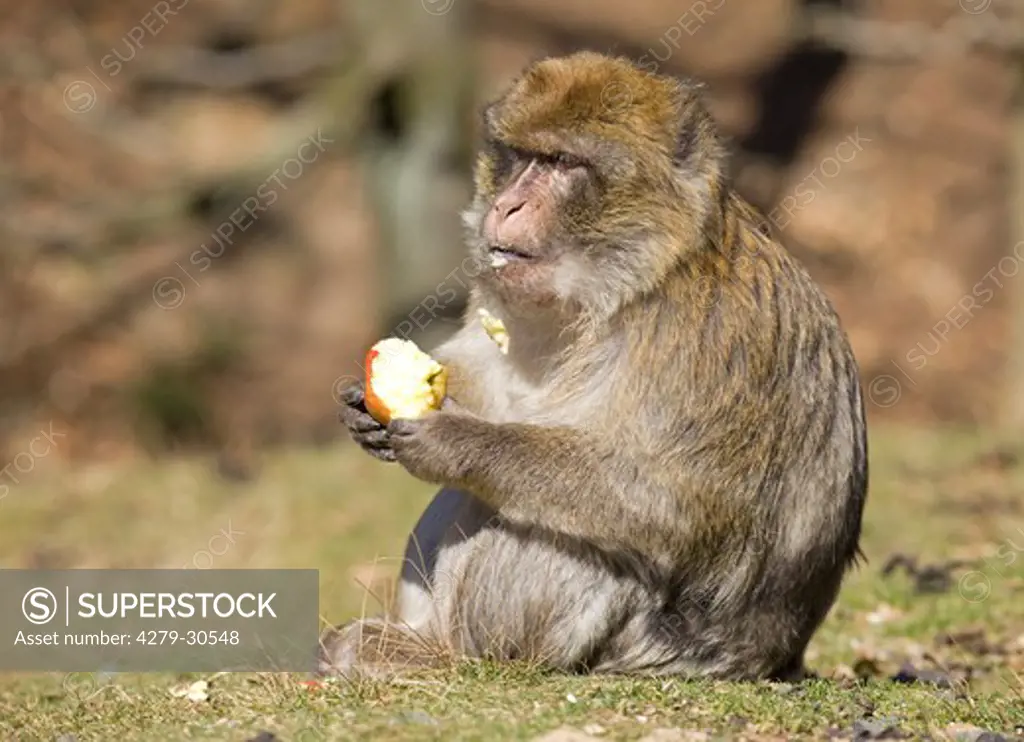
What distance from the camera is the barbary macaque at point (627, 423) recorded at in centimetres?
485

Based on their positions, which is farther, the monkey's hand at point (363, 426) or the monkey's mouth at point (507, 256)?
the monkey's hand at point (363, 426)

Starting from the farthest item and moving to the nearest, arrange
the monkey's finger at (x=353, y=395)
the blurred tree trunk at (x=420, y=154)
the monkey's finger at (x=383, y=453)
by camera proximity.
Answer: the blurred tree trunk at (x=420, y=154) → the monkey's finger at (x=353, y=395) → the monkey's finger at (x=383, y=453)

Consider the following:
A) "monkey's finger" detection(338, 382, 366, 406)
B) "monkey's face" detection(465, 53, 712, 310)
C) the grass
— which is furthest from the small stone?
"monkey's finger" detection(338, 382, 366, 406)

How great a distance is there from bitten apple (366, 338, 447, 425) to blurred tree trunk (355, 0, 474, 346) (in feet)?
22.4

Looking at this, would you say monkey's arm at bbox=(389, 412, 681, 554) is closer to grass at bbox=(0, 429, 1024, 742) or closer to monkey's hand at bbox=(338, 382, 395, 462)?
monkey's hand at bbox=(338, 382, 395, 462)

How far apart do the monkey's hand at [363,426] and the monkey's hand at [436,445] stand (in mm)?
167

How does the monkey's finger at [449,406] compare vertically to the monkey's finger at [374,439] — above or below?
above

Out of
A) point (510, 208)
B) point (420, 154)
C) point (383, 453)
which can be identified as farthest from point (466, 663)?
point (420, 154)

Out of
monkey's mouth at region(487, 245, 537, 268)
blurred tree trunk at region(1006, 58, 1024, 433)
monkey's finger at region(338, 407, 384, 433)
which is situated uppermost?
blurred tree trunk at region(1006, 58, 1024, 433)

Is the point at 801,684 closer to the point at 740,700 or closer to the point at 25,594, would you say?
the point at 740,700

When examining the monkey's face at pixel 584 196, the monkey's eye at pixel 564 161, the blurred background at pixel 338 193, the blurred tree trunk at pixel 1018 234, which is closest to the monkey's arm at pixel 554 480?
the monkey's face at pixel 584 196

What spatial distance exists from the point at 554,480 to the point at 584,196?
32.6 inches

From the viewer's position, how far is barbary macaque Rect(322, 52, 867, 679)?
15.9ft

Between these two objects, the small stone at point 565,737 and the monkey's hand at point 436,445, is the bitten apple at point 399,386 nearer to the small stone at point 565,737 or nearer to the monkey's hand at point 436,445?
the monkey's hand at point 436,445
